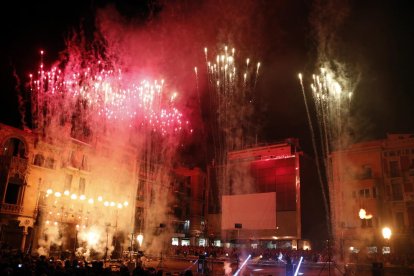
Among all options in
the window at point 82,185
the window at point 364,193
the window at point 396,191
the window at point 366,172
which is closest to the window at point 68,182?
the window at point 82,185

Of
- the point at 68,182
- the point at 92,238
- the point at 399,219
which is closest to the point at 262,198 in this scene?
the point at 399,219

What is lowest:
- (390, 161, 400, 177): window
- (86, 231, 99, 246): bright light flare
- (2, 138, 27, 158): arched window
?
(86, 231, 99, 246): bright light flare

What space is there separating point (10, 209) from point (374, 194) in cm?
3247

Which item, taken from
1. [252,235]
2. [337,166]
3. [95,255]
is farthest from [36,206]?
[337,166]

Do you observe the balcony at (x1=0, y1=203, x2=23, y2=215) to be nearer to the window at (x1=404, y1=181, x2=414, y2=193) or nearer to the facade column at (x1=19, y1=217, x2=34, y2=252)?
the facade column at (x1=19, y1=217, x2=34, y2=252)

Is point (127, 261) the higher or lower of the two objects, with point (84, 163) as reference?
lower

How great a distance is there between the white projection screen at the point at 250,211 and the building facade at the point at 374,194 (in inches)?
288

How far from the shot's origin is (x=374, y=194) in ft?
118

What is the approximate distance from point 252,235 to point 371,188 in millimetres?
15059

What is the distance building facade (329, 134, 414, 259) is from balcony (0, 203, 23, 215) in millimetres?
28103

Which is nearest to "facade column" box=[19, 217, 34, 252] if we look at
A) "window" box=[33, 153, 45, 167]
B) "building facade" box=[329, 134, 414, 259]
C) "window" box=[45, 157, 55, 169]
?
"window" box=[33, 153, 45, 167]

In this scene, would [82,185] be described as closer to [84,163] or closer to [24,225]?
[84,163]

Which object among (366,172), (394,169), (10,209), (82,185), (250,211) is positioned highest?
(394,169)

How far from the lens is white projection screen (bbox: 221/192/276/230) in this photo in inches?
1706
